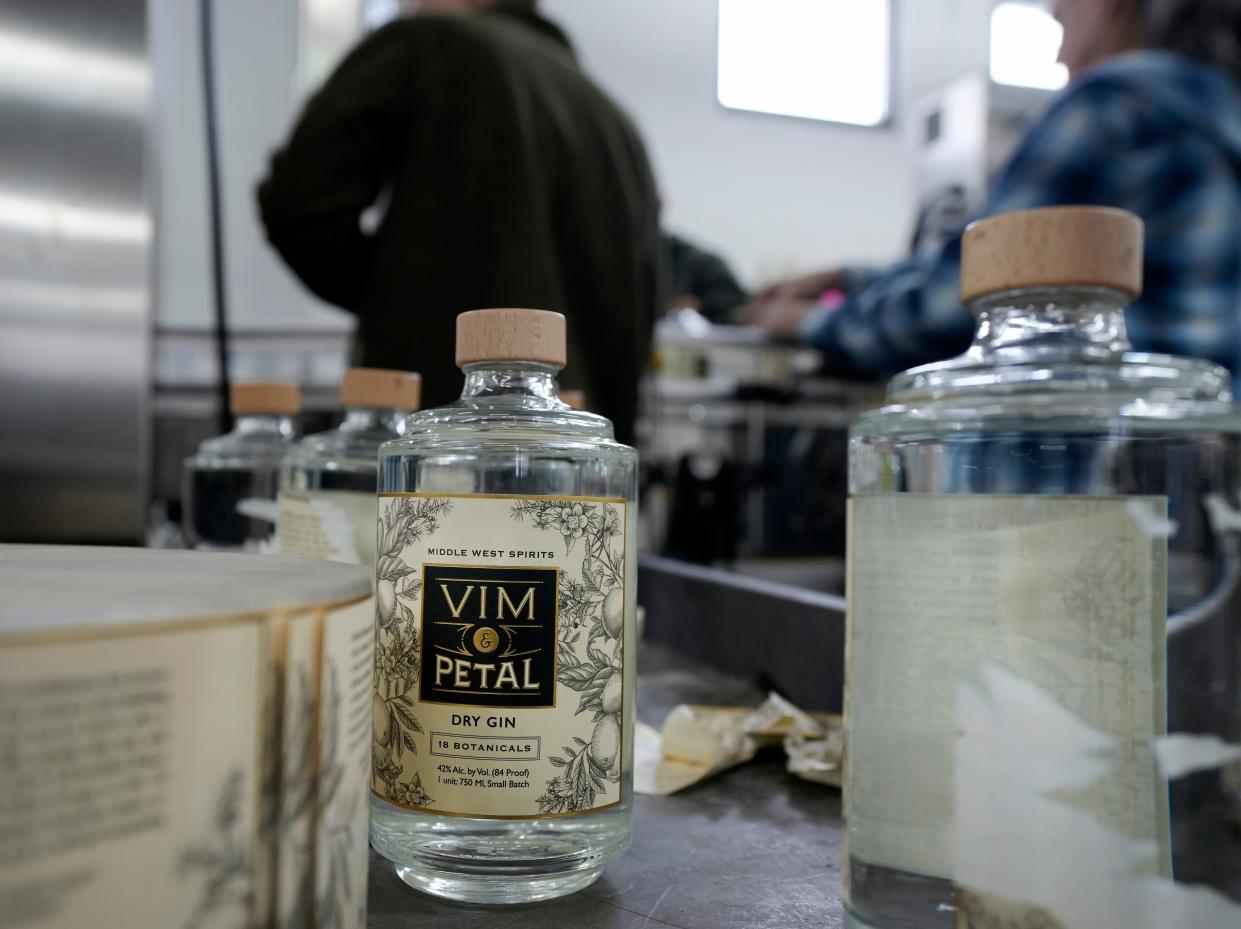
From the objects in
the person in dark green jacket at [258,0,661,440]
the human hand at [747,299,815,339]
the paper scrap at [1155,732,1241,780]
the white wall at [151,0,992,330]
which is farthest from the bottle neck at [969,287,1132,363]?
the white wall at [151,0,992,330]

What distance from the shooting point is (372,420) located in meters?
0.46

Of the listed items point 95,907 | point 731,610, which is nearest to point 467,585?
point 95,907

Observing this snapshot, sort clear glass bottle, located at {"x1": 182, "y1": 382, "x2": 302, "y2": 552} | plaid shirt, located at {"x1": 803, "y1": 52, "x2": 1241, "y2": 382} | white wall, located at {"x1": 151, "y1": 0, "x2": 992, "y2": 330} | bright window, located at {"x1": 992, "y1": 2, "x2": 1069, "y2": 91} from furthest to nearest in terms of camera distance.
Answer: bright window, located at {"x1": 992, "y1": 2, "x2": 1069, "y2": 91}, white wall, located at {"x1": 151, "y1": 0, "x2": 992, "y2": 330}, plaid shirt, located at {"x1": 803, "y1": 52, "x2": 1241, "y2": 382}, clear glass bottle, located at {"x1": 182, "y1": 382, "x2": 302, "y2": 552}

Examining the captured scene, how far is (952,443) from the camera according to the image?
10.0 inches

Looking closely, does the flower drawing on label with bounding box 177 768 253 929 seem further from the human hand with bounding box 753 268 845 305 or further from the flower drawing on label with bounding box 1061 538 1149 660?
the human hand with bounding box 753 268 845 305

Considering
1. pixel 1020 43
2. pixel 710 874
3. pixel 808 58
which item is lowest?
pixel 710 874

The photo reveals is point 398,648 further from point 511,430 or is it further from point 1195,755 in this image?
point 1195,755

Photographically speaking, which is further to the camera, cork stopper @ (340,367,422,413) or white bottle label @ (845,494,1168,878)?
cork stopper @ (340,367,422,413)

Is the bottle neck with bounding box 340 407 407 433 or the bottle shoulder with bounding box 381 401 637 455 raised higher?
the bottle neck with bounding box 340 407 407 433

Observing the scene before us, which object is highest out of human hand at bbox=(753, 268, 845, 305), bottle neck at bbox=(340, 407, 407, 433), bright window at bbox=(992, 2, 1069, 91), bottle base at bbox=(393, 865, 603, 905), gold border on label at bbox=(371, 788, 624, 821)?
→ bright window at bbox=(992, 2, 1069, 91)

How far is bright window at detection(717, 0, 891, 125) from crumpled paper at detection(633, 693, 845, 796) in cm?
379

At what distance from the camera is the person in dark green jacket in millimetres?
840

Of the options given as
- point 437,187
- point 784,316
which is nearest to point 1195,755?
point 437,187

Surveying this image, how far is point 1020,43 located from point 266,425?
444cm
